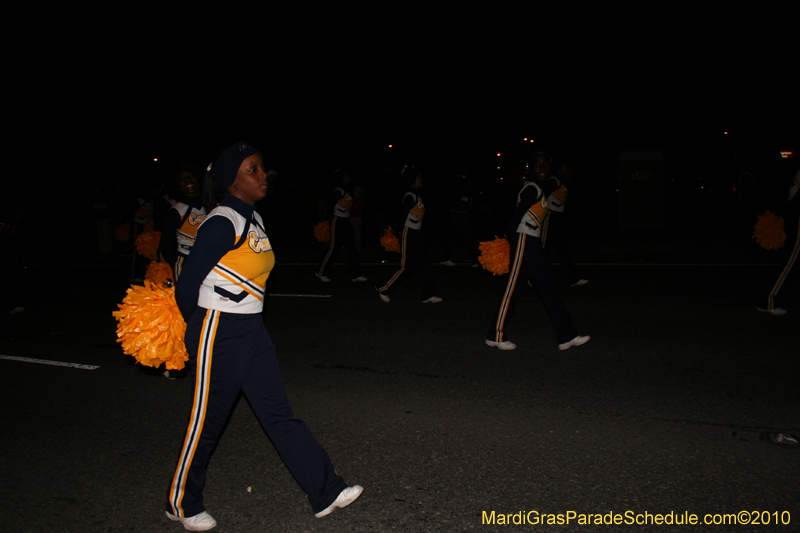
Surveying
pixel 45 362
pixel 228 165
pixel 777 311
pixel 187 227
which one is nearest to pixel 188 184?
pixel 187 227

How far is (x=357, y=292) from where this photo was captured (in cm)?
952

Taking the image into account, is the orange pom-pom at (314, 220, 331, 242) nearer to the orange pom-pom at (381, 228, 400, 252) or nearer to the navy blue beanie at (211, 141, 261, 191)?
the orange pom-pom at (381, 228, 400, 252)

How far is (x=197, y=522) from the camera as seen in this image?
9.77ft

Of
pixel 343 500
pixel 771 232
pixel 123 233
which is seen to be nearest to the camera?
pixel 343 500

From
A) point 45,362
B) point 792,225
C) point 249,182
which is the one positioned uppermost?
point 249,182

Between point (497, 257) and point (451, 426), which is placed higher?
point (497, 257)

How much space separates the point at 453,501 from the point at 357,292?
21.2ft

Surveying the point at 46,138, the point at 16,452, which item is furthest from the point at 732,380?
the point at 46,138

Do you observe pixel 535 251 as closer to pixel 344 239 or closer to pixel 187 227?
pixel 187 227

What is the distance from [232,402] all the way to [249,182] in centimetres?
99

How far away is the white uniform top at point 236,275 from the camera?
2768 millimetres

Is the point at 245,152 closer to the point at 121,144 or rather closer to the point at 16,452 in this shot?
the point at 16,452

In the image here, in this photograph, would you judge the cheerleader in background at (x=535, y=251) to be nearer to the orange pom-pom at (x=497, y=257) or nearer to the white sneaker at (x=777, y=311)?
the orange pom-pom at (x=497, y=257)

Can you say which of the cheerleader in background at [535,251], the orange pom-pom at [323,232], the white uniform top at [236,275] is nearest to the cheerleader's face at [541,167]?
the cheerleader in background at [535,251]
